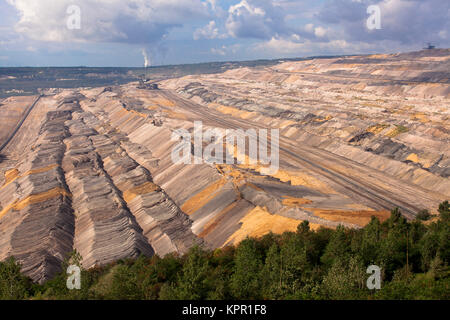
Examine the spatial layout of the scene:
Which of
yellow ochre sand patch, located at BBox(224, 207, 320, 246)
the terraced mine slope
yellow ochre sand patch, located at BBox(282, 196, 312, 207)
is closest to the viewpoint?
yellow ochre sand patch, located at BBox(224, 207, 320, 246)

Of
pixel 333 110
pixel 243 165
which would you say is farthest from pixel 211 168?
pixel 333 110

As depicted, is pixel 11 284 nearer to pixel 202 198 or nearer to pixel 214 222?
pixel 214 222

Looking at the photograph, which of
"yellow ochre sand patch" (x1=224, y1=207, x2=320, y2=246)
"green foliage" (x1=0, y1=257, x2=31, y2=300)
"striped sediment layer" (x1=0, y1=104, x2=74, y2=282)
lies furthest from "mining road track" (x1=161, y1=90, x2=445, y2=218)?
"green foliage" (x1=0, y1=257, x2=31, y2=300)

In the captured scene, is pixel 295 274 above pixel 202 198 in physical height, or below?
above

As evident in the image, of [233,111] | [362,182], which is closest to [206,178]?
[362,182]

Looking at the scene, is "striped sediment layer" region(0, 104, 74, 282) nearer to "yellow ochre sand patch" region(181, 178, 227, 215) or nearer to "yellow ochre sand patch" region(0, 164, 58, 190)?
"yellow ochre sand patch" region(0, 164, 58, 190)

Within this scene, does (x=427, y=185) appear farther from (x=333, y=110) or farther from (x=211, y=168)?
(x=333, y=110)

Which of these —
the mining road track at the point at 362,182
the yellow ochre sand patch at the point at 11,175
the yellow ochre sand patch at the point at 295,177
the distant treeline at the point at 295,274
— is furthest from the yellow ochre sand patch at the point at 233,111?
the distant treeline at the point at 295,274
